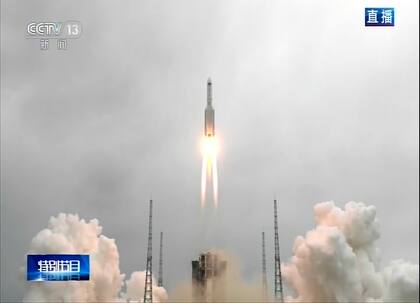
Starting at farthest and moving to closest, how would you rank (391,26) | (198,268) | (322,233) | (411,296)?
(198,268) < (322,233) < (411,296) < (391,26)

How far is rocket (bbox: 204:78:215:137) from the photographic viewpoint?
308 ft

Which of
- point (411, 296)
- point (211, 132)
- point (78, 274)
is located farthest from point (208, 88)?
point (411, 296)

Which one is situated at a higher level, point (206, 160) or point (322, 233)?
point (206, 160)

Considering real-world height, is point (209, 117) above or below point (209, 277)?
above

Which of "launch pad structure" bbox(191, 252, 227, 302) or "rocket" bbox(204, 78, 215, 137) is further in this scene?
"launch pad structure" bbox(191, 252, 227, 302)

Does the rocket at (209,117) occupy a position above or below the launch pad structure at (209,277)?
above

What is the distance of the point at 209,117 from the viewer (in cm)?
9419

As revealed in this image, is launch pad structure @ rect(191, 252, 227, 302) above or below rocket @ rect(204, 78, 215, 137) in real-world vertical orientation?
below

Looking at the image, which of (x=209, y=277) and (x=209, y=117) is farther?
(x=209, y=277)

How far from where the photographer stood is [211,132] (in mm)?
93812

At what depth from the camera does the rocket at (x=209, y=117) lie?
93.9 m

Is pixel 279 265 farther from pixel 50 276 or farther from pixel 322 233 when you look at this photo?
pixel 50 276

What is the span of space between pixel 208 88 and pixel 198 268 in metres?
28.7

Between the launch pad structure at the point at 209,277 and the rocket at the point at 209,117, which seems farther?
the launch pad structure at the point at 209,277
